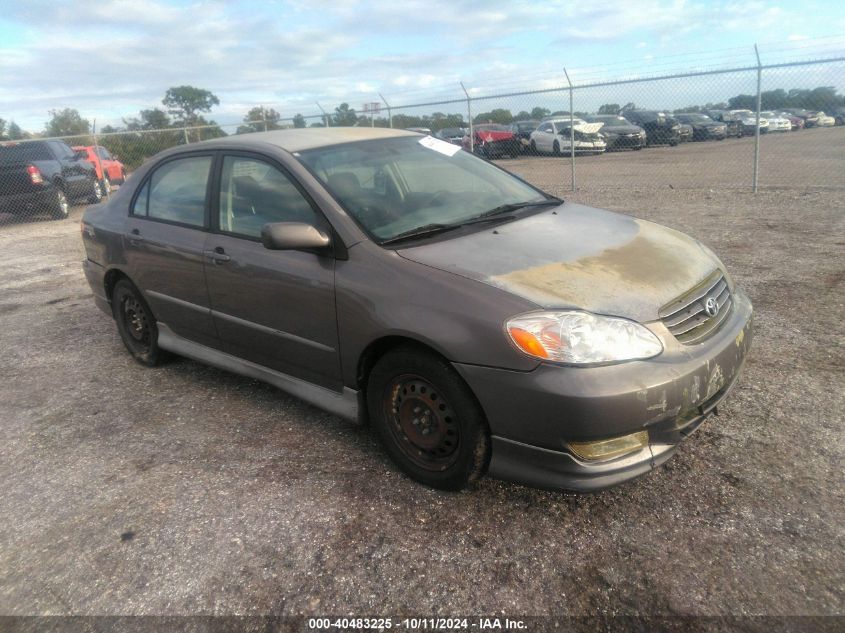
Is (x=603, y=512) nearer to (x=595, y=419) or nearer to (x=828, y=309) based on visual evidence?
(x=595, y=419)

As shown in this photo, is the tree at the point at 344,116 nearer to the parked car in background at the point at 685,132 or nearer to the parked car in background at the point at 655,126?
the parked car in background at the point at 655,126

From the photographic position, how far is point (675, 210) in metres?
9.49

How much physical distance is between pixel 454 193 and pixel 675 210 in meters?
7.14

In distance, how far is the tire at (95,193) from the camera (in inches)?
572

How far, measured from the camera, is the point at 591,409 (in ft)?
7.36

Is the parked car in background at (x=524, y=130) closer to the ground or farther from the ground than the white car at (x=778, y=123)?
farther from the ground

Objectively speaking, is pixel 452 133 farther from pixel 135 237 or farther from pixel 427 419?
pixel 427 419

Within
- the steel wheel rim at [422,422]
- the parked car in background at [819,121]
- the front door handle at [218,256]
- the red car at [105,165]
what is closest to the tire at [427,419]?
the steel wheel rim at [422,422]

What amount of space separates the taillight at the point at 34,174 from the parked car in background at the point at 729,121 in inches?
1025

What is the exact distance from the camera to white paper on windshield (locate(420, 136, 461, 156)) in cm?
385

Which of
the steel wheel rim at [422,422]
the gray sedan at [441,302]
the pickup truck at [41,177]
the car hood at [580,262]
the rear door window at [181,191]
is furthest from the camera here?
the pickup truck at [41,177]

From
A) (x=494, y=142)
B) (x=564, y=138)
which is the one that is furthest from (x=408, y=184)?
(x=564, y=138)

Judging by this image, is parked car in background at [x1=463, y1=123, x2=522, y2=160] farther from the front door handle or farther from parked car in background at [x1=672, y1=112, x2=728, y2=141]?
the front door handle

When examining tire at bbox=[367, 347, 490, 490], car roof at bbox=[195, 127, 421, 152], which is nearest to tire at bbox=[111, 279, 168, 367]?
car roof at bbox=[195, 127, 421, 152]
